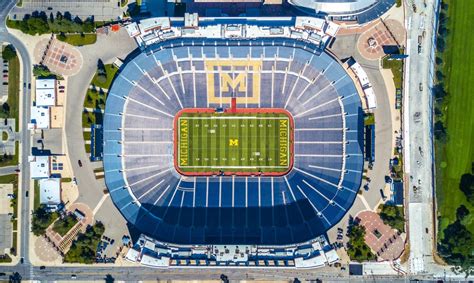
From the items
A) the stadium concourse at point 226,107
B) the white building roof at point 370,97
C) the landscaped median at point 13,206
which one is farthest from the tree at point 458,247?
the landscaped median at point 13,206

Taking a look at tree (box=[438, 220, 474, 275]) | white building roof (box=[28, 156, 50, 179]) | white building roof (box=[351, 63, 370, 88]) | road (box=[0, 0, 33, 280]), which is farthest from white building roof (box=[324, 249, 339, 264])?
road (box=[0, 0, 33, 280])

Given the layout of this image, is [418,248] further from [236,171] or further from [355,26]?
[355,26]

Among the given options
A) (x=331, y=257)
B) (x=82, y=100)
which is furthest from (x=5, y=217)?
(x=331, y=257)

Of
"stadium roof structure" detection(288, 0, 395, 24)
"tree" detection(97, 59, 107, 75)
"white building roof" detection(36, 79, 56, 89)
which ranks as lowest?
"white building roof" detection(36, 79, 56, 89)

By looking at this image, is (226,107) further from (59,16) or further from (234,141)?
(59,16)

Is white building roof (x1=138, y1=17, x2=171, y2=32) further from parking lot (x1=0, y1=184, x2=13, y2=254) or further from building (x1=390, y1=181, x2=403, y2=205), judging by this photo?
building (x1=390, y1=181, x2=403, y2=205)

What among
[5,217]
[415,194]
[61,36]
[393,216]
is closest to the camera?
[393,216]
